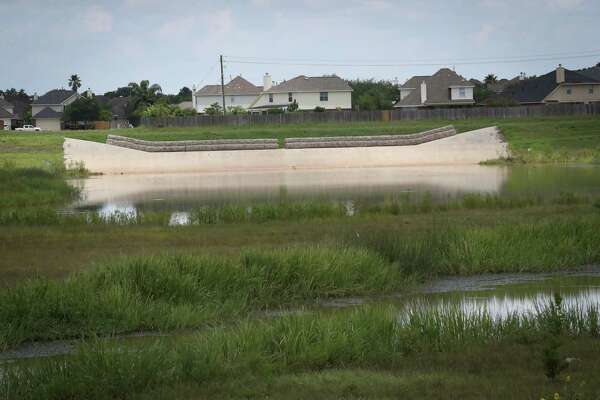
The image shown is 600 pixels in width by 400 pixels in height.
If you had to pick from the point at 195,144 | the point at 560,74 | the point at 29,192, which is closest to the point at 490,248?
the point at 29,192

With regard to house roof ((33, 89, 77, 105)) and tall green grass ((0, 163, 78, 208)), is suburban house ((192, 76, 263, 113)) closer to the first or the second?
house roof ((33, 89, 77, 105))

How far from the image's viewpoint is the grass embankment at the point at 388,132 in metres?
70.1

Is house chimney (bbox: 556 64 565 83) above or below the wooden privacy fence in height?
above

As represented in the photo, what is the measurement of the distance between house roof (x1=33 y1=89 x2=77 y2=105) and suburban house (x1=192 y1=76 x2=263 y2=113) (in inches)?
857

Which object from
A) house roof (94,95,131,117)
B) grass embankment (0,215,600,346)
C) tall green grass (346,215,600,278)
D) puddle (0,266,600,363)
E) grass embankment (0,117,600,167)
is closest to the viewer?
puddle (0,266,600,363)

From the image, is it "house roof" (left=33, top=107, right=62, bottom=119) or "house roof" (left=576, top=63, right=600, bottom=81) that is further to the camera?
"house roof" (left=33, top=107, right=62, bottom=119)

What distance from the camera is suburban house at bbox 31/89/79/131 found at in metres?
131

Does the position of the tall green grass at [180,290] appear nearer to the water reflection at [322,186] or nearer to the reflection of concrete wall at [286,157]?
the water reflection at [322,186]

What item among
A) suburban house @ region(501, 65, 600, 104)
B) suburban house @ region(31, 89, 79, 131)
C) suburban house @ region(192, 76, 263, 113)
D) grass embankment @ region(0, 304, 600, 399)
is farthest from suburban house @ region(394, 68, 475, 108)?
grass embankment @ region(0, 304, 600, 399)

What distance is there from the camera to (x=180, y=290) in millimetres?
15953

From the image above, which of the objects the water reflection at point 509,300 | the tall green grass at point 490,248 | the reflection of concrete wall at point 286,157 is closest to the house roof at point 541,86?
the reflection of concrete wall at point 286,157

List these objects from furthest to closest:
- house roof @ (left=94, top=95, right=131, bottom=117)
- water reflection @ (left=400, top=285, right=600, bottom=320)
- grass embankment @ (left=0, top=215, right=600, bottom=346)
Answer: house roof @ (left=94, top=95, right=131, bottom=117) < water reflection @ (left=400, top=285, right=600, bottom=320) < grass embankment @ (left=0, top=215, right=600, bottom=346)

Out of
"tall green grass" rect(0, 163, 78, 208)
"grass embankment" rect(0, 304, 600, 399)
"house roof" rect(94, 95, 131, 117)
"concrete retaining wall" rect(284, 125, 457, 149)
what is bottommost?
"grass embankment" rect(0, 304, 600, 399)

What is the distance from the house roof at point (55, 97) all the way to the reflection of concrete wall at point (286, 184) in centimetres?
7677
